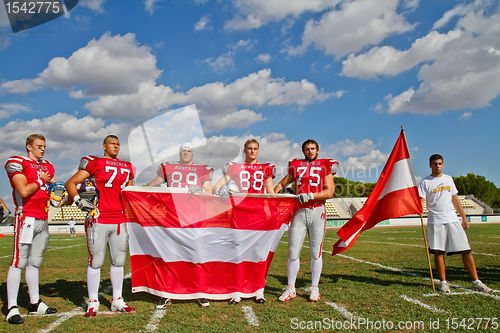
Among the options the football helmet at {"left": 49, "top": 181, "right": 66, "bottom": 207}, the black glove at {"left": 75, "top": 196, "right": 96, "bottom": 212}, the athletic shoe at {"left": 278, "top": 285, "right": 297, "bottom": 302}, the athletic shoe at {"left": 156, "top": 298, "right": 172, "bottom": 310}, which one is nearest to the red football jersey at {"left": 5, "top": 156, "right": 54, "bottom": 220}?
the football helmet at {"left": 49, "top": 181, "right": 66, "bottom": 207}

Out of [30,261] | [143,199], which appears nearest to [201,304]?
[143,199]

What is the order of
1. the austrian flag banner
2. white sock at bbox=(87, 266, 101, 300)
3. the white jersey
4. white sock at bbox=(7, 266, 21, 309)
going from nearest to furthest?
white sock at bbox=(7, 266, 21, 309) < white sock at bbox=(87, 266, 101, 300) < the austrian flag banner < the white jersey

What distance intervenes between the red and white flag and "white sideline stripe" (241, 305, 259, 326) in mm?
1864

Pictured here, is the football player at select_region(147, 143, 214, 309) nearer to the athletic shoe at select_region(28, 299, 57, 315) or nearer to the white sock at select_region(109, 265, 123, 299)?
the white sock at select_region(109, 265, 123, 299)

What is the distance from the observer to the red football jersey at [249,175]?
540 centimetres

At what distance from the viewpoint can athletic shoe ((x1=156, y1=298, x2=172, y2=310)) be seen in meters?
4.67

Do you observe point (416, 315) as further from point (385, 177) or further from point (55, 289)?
point (55, 289)

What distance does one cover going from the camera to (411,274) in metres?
6.91

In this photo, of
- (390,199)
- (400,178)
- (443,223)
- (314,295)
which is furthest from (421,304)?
(400,178)

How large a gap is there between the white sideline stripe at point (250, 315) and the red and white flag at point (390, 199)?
186 centimetres

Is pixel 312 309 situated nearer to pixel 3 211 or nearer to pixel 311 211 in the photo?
pixel 311 211

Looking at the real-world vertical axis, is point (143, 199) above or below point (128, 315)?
above

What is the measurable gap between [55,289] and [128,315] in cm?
252

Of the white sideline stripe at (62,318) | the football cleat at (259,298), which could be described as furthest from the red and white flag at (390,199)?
the white sideline stripe at (62,318)
